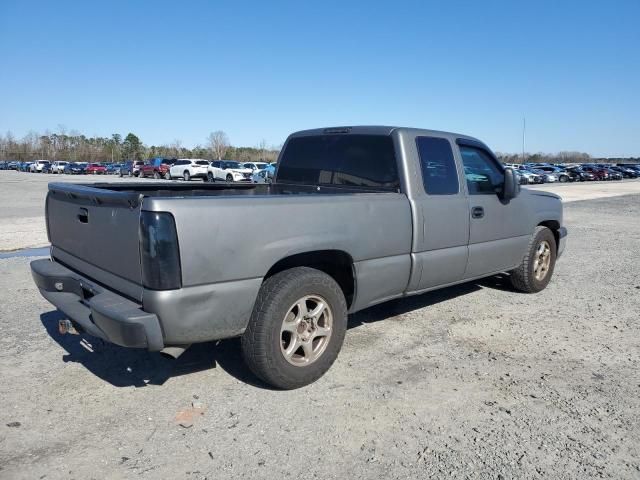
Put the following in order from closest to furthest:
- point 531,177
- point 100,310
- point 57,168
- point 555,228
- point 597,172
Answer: point 100,310 → point 555,228 → point 531,177 → point 597,172 → point 57,168

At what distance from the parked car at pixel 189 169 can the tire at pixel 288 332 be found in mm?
39748

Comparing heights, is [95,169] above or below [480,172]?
below

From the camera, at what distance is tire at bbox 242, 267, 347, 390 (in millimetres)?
3406

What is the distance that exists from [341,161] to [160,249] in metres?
2.39

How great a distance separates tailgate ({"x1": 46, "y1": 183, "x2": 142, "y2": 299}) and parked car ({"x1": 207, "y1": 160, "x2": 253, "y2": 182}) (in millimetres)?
34985

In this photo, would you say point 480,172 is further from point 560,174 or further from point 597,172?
point 597,172

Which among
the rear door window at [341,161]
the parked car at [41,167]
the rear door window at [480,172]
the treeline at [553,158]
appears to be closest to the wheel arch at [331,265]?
the rear door window at [341,161]

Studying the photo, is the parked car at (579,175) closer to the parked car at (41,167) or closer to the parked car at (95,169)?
the parked car at (95,169)

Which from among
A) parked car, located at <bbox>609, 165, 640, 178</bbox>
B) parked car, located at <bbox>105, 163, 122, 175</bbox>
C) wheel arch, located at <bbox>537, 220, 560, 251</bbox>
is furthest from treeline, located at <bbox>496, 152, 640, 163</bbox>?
wheel arch, located at <bbox>537, 220, 560, 251</bbox>

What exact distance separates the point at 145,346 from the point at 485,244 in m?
3.52

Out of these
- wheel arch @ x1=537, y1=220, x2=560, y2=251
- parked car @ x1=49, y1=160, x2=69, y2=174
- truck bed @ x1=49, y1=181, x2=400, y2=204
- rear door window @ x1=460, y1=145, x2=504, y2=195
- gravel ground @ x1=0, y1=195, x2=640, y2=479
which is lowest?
gravel ground @ x1=0, y1=195, x2=640, y2=479

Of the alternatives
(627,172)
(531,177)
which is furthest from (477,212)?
(627,172)

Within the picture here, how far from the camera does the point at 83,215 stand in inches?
144

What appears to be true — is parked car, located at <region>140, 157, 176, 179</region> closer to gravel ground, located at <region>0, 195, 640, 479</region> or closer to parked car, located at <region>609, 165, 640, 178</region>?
gravel ground, located at <region>0, 195, 640, 479</region>
